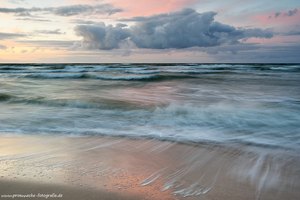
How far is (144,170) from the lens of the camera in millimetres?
3449

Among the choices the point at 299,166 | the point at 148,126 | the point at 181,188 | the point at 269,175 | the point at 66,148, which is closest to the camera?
the point at 181,188

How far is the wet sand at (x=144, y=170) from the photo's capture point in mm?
2857

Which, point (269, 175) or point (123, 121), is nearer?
point (269, 175)

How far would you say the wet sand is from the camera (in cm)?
286

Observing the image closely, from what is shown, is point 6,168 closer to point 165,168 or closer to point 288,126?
point 165,168

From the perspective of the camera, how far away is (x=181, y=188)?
9.73 ft

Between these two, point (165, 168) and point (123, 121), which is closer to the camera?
point (165, 168)

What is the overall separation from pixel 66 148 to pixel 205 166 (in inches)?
74.9

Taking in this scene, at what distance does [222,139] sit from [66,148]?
7.76ft

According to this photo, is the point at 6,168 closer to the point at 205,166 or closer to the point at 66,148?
the point at 66,148

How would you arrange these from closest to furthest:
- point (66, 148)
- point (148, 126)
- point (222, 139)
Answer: point (66, 148) < point (222, 139) < point (148, 126)

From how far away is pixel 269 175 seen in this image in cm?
339

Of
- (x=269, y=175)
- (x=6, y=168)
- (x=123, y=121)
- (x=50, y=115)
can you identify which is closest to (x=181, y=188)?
(x=269, y=175)

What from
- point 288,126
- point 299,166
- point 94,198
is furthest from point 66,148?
point 288,126
